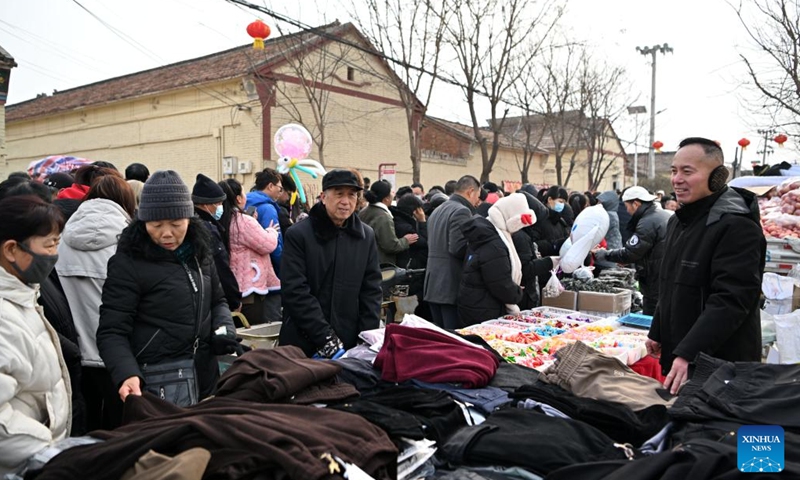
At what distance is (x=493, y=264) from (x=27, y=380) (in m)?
3.48

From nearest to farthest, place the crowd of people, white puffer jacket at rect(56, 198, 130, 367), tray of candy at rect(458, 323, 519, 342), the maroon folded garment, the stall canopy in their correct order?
the crowd of people, the maroon folded garment, white puffer jacket at rect(56, 198, 130, 367), tray of candy at rect(458, 323, 519, 342), the stall canopy

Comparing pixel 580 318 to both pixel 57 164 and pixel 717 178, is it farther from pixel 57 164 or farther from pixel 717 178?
pixel 57 164

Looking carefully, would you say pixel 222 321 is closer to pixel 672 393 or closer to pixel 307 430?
pixel 307 430

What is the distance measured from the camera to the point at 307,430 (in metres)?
1.69

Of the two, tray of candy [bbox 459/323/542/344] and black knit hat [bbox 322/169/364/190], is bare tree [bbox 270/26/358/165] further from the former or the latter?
black knit hat [bbox 322/169/364/190]

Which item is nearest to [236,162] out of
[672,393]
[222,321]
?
[222,321]

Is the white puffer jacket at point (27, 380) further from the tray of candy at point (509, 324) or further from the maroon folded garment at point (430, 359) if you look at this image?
the tray of candy at point (509, 324)

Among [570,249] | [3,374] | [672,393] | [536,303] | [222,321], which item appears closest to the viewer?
[3,374]

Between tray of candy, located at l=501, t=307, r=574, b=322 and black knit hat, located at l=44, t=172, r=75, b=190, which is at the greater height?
black knit hat, located at l=44, t=172, r=75, b=190

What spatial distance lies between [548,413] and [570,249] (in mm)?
4716

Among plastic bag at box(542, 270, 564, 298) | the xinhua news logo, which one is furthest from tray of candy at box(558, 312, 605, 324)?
the xinhua news logo

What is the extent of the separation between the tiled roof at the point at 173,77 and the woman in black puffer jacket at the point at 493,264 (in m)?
11.9

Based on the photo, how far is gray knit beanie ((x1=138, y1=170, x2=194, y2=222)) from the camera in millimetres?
2695

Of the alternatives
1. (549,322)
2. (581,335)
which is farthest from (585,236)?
(581,335)
